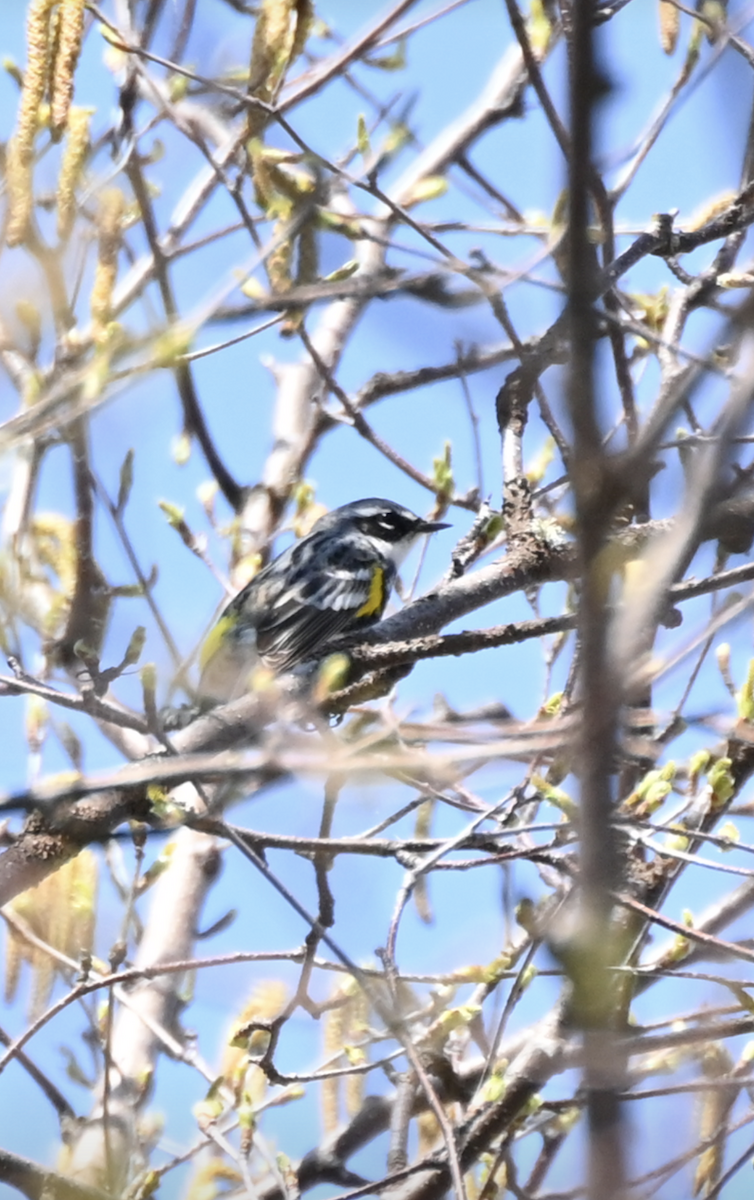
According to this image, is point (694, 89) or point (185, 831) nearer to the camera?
point (694, 89)

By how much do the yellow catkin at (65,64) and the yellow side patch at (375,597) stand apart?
3.77 m

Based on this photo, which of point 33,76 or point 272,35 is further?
point 272,35

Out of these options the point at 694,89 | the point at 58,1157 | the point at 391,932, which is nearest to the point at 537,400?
the point at 694,89

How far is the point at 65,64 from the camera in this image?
3.85m

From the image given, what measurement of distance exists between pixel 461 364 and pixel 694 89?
114cm

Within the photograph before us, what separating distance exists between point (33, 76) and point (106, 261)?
726 mm

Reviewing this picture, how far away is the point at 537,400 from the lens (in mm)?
4531

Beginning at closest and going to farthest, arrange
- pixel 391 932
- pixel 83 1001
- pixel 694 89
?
pixel 391 932, pixel 694 89, pixel 83 1001

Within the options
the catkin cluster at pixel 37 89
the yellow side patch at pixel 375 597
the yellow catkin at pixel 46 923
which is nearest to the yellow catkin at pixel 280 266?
the catkin cluster at pixel 37 89

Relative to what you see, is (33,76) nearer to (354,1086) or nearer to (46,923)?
(46,923)

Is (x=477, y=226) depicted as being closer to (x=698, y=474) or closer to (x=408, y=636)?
(x=408, y=636)

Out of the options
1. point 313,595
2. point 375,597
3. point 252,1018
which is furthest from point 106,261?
point 375,597

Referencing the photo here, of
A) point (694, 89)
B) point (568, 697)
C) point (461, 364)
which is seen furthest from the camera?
point (568, 697)

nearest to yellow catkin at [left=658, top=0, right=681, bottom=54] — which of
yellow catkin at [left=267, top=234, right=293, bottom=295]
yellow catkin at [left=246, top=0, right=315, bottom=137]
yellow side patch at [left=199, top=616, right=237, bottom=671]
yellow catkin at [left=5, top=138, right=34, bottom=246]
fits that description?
yellow catkin at [left=246, top=0, right=315, bottom=137]
